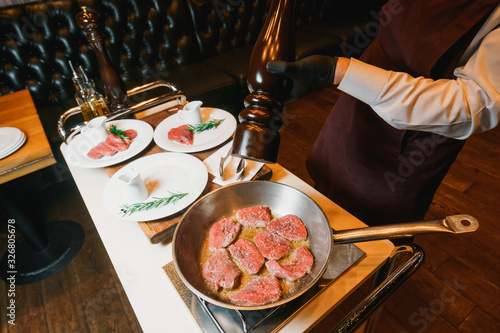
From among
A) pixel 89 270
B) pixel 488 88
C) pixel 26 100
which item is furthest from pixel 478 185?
pixel 26 100

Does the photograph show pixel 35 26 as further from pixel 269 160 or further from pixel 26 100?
pixel 269 160

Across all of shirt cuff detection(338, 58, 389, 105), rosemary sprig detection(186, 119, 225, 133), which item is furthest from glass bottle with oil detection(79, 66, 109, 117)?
shirt cuff detection(338, 58, 389, 105)

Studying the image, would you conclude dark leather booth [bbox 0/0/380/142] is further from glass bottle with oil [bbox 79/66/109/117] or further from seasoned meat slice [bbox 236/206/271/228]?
seasoned meat slice [bbox 236/206/271/228]

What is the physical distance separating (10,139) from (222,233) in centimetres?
129

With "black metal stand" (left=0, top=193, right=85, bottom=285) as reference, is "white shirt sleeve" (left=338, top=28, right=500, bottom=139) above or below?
above

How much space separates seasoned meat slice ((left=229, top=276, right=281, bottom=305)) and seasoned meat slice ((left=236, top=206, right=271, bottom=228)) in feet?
0.58

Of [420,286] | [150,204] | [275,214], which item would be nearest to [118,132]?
[150,204]

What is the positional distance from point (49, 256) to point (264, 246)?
1926 mm

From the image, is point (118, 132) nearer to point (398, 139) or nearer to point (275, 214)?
point (275, 214)

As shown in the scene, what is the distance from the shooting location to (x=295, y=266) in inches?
28.6

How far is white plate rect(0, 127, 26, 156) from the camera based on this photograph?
1322mm

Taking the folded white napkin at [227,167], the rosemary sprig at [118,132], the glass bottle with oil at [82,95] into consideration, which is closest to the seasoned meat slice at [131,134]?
the rosemary sprig at [118,132]

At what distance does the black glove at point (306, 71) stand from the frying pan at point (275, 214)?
313 mm

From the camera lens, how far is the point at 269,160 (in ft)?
1.93
